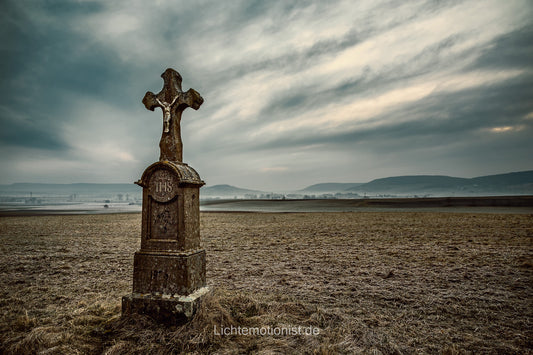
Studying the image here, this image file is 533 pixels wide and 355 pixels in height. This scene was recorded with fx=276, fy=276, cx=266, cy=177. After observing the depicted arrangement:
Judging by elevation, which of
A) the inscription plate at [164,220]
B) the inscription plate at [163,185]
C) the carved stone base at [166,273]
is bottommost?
the carved stone base at [166,273]

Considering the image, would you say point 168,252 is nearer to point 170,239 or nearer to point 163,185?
point 170,239

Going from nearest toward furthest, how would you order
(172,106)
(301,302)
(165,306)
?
(165,306) < (172,106) < (301,302)

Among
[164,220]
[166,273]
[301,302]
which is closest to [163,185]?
[164,220]

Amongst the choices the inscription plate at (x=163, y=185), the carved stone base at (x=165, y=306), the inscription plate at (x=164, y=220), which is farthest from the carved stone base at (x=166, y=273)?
the inscription plate at (x=163, y=185)

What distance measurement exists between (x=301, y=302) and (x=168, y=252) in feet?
8.72

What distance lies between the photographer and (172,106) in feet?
16.4

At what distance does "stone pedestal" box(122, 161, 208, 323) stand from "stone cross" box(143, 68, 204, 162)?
1.05 ft

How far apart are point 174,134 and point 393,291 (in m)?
5.57

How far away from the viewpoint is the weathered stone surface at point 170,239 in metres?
4.31

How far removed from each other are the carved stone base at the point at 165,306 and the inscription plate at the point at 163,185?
5.12ft

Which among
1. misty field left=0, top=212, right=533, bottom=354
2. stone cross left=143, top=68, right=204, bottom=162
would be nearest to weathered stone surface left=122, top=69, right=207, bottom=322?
stone cross left=143, top=68, right=204, bottom=162

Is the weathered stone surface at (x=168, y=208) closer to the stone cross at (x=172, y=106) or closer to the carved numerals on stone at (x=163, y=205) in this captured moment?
the carved numerals on stone at (x=163, y=205)

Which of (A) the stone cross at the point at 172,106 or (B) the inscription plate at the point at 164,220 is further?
(A) the stone cross at the point at 172,106

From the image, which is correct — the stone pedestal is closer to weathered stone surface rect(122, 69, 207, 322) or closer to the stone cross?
weathered stone surface rect(122, 69, 207, 322)
